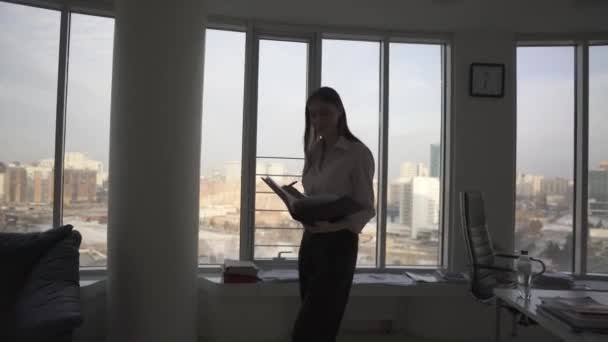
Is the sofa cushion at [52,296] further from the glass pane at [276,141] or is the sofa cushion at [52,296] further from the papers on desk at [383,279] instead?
the papers on desk at [383,279]

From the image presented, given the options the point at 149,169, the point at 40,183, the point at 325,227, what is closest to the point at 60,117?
the point at 40,183

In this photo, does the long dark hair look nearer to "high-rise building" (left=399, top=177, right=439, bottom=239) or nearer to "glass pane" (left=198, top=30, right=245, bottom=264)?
"glass pane" (left=198, top=30, right=245, bottom=264)

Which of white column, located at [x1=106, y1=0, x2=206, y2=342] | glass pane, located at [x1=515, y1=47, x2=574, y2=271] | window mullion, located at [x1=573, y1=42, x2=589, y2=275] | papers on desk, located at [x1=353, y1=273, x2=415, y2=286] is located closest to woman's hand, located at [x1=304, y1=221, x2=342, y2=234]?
white column, located at [x1=106, y1=0, x2=206, y2=342]

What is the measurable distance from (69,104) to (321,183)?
2622 millimetres

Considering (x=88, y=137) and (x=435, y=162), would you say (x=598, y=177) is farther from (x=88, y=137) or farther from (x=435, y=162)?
(x=88, y=137)

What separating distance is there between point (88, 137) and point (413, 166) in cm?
265

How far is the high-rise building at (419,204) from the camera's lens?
14.1ft

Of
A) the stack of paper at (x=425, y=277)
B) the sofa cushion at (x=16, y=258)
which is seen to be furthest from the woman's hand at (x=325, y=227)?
the stack of paper at (x=425, y=277)

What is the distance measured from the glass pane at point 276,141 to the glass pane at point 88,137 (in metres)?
1.21

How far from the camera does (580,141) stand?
4258mm

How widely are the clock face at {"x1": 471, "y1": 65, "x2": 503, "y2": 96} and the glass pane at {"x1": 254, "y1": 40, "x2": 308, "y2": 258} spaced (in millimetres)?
1446

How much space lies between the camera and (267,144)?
4199 millimetres

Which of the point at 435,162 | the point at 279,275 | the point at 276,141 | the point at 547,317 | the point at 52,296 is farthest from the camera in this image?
the point at 435,162

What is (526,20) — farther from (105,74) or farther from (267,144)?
(105,74)
